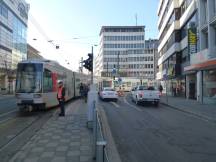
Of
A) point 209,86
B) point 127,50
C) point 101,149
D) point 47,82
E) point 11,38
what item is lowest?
point 101,149

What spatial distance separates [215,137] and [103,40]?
4786 inches

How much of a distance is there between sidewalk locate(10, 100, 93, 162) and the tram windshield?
21.5 ft

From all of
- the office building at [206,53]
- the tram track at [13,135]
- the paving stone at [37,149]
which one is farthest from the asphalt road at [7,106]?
the office building at [206,53]

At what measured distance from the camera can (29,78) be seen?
1888 centimetres

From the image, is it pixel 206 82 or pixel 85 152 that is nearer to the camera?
pixel 85 152

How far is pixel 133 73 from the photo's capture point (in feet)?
424

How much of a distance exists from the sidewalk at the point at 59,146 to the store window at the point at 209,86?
63.4 ft

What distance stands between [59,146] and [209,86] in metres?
23.4

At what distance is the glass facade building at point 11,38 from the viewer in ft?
205

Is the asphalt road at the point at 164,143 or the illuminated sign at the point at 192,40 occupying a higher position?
the illuminated sign at the point at 192,40

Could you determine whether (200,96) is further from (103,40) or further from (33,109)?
(103,40)

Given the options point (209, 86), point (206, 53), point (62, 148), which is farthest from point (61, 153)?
point (209, 86)

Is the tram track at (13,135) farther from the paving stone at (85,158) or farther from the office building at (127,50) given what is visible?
the office building at (127,50)

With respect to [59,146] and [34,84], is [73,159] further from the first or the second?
[34,84]
